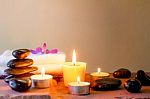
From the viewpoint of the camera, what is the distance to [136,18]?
168 centimetres

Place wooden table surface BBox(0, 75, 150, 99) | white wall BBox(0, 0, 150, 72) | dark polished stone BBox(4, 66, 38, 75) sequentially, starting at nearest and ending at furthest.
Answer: wooden table surface BBox(0, 75, 150, 99) → dark polished stone BBox(4, 66, 38, 75) → white wall BBox(0, 0, 150, 72)

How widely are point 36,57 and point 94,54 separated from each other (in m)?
0.86

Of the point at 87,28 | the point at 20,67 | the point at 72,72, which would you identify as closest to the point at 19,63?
the point at 20,67

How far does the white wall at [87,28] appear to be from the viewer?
5.31ft

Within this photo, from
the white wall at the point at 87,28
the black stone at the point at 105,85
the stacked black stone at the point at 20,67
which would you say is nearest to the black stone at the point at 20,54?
the stacked black stone at the point at 20,67

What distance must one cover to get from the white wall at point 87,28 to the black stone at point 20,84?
38.2 inches

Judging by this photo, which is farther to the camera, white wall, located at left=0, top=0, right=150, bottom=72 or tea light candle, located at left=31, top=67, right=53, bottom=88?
white wall, located at left=0, top=0, right=150, bottom=72

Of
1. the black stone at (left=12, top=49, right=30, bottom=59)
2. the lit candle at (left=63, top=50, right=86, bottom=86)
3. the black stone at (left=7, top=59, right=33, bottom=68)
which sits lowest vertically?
the lit candle at (left=63, top=50, right=86, bottom=86)

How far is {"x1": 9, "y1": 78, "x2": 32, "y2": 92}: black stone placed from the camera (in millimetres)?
673

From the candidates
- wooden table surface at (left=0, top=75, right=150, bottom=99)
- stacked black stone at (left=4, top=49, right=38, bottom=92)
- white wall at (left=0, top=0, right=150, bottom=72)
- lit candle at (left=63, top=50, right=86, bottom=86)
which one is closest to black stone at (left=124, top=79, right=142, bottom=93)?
wooden table surface at (left=0, top=75, right=150, bottom=99)

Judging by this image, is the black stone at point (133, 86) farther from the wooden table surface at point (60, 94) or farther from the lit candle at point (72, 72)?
the lit candle at point (72, 72)

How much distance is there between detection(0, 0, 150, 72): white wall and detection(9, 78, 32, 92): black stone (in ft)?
3.18

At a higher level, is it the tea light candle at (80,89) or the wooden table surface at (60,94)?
the tea light candle at (80,89)

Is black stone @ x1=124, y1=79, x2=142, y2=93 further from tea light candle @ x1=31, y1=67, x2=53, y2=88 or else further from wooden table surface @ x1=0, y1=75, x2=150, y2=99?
tea light candle @ x1=31, y1=67, x2=53, y2=88
